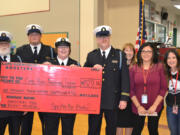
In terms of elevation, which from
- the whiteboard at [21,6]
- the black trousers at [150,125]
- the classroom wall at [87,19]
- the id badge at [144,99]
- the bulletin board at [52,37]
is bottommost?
the black trousers at [150,125]

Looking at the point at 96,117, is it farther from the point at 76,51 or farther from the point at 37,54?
the point at 76,51

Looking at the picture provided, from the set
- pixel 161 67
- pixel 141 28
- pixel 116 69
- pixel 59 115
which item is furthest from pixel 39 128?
pixel 141 28

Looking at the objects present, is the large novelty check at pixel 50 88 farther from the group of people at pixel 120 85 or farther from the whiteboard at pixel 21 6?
the whiteboard at pixel 21 6

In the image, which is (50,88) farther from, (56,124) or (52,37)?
(52,37)

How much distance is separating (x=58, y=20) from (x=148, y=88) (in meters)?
4.97

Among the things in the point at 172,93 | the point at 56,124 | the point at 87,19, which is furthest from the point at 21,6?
the point at 172,93

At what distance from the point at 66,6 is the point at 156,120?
511 cm

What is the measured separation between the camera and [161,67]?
2605 millimetres

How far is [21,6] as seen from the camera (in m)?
7.57

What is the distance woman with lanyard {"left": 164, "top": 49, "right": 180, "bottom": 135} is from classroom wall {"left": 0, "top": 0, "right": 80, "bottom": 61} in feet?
13.7

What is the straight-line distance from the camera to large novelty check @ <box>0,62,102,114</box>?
2529 mm

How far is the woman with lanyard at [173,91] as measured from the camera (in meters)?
2.58

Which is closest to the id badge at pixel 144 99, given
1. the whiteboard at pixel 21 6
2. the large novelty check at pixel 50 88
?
the large novelty check at pixel 50 88

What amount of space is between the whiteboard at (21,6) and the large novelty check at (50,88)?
16.3ft
